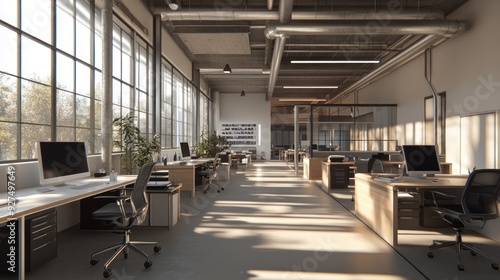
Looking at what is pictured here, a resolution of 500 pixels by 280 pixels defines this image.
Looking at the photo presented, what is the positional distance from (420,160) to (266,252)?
8.59 ft

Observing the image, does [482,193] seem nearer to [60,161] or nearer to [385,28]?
[60,161]

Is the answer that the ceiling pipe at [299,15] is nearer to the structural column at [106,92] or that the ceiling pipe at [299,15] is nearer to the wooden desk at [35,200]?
the structural column at [106,92]

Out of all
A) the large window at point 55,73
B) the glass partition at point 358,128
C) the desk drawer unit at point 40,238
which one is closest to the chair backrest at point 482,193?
the desk drawer unit at point 40,238

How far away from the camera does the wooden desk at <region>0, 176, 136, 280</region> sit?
2602 mm

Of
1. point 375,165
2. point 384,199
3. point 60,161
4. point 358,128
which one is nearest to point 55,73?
point 60,161

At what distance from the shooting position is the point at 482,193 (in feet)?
12.2

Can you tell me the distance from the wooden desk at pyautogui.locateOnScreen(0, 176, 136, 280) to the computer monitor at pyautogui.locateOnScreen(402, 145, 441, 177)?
394 centimetres

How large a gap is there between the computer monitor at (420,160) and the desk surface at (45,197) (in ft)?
13.1

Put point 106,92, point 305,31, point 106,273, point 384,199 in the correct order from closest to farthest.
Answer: point 106,273 → point 384,199 → point 106,92 → point 305,31

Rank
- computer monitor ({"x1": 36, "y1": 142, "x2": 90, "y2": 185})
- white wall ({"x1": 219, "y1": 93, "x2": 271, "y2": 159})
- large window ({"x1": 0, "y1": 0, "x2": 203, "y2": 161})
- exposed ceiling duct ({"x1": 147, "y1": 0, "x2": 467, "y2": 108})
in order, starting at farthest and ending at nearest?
white wall ({"x1": 219, "y1": 93, "x2": 271, "y2": 159}), exposed ceiling duct ({"x1": 147, "y1": 0, "x2": 467, "y2": 108}), large window ({"x1": 0, "y1": 0, "x2": 203, "y2": 161}), computer monitor ({"x1": 36, "y1": 142, "x2": 90, "y2": 185})

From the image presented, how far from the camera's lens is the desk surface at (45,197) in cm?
263

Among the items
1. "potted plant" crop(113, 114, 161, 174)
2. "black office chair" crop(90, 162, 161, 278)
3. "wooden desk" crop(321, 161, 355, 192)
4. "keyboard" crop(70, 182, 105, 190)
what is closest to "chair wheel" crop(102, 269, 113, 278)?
"black office chair" crop(90, 162, 161, 278)

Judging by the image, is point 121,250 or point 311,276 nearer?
point 311,276

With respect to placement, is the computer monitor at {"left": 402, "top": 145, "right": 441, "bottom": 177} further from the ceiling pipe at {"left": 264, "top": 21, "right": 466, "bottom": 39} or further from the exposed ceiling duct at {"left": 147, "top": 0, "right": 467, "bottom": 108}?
A: the ceiling pipe at {"left": 264, "top": 21, "right": 466, "bottom": 39}
